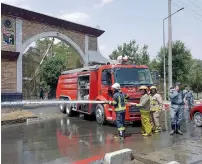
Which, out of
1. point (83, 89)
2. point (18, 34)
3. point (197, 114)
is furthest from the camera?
point (18, 34)

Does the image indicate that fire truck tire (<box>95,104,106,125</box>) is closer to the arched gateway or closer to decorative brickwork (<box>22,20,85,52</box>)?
the arched gateway

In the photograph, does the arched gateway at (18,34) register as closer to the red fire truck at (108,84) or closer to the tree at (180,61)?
the red fire truck at (108,84)

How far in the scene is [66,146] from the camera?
7773 millimetres

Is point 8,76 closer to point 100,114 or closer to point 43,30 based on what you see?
point 43,30

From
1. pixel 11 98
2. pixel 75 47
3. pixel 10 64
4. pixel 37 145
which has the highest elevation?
pixel 75 47

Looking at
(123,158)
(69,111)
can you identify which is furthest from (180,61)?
(123,158)

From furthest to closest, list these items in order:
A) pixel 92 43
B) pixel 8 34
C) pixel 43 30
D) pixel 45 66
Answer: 1. pixel 45 66
2. pixel 92 43
3. pixel 43 30
4. pixel 8 34

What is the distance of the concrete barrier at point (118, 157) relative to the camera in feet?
18.3

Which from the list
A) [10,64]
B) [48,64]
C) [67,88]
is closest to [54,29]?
[10,64]

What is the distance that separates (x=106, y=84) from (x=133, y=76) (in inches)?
43.7

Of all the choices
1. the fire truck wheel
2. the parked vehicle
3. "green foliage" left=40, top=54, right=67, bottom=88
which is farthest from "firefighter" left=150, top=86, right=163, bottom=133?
"green foliage" left=40, top=54, right=67, bottom=88

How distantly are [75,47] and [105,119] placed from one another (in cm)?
928

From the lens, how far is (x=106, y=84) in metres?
11.1

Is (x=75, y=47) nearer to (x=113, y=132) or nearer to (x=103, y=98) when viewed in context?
(x=103, y=98)
